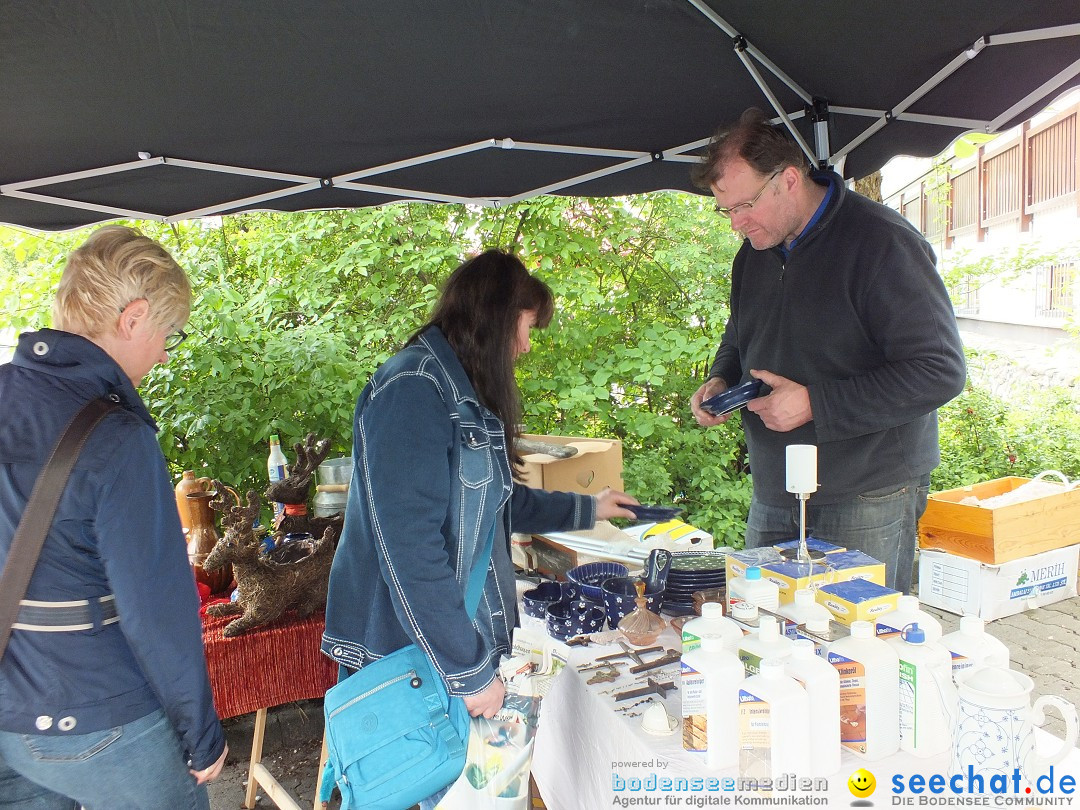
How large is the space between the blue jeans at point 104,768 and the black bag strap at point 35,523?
26 cm

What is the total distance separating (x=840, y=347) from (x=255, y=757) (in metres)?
2.42

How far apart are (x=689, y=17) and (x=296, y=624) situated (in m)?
2.07

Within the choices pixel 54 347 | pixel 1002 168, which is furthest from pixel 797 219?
pixel 1002 168

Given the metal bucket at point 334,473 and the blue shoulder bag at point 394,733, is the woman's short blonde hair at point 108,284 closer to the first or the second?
the blue shoulder bag at point 394,733

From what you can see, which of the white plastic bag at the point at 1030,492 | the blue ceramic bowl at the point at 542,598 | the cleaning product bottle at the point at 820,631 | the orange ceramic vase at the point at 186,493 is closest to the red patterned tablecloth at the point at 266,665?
the orange ceramic vase at the point at 186,493

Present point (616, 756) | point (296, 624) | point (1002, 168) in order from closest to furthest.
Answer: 1. point (616, 756)
2. point (296, 624)
3. point (1002, 168)

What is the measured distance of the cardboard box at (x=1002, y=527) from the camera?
4121mm

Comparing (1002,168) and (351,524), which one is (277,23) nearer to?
(351,524)

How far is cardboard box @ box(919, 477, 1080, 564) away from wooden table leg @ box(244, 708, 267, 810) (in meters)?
3.59

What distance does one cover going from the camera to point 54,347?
1.35 meters

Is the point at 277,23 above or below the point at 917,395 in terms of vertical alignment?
above

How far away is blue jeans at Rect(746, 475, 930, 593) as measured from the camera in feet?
6.78

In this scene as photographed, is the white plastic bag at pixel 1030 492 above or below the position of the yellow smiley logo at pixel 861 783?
below

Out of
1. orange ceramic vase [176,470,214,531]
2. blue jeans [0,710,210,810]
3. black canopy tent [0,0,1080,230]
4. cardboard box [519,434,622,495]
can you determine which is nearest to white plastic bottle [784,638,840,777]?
blue jeans [0,710,210,810]
